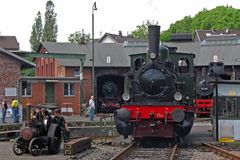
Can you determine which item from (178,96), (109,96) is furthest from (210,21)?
(178,96)

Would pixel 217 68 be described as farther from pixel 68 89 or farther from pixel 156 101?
pixel 68 89

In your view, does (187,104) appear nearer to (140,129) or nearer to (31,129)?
(140,129)

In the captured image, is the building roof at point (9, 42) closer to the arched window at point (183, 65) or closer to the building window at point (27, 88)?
the building window at point (27, 88)

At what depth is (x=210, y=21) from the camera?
335 feet

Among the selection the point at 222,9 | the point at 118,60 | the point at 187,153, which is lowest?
the point at 187,153

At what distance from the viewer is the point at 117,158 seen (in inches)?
564

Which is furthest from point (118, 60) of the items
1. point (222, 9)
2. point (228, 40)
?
point (222, 9)

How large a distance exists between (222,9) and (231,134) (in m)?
85.1

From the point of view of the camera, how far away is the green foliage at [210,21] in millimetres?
98144

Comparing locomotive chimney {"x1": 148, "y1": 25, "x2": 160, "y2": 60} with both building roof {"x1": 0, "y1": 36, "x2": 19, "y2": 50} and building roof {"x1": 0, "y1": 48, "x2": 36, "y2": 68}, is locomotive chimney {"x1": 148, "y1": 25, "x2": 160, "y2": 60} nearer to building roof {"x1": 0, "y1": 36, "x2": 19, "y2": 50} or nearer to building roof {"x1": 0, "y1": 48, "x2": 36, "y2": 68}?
building roof {"x1": 0, "y1": 48, "x2": 36, "y2": 68}

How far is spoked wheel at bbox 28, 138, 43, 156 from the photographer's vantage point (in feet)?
52.3

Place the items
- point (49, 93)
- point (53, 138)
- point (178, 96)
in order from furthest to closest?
point (49, 93) → point (178, 96) → point (53, 138)

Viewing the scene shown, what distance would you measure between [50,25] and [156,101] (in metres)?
84.7

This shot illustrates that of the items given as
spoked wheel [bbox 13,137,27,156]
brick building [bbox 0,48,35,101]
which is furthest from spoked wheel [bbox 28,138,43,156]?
brick building [bbox 0,48,35,101]
